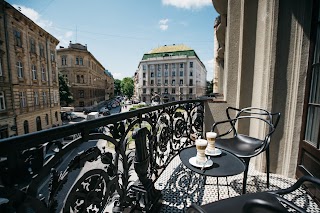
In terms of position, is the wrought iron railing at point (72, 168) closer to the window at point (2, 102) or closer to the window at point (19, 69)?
the window at point (2, 102)

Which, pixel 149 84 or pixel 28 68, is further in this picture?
pixel 149 84

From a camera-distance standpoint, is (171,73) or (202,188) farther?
(171,73)

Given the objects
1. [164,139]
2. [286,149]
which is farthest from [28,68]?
[286,149]

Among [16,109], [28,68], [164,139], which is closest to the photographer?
[164,139]

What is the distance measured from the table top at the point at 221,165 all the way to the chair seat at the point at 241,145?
14 cm

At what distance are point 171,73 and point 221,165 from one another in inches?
2272

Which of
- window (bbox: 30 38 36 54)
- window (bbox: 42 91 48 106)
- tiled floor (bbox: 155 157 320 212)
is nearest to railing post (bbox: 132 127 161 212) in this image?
tiled floor (bbox: 155 157 320 212)

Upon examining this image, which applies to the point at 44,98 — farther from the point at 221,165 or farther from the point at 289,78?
the point at 289,78

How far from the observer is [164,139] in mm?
2801

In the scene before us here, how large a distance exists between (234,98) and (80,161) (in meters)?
3.45

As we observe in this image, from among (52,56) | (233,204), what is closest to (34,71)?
(52,56)

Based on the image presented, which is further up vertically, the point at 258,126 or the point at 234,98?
the point at 234,98

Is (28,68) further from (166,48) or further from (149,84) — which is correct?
(166,48)

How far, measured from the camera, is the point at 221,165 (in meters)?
1.72
